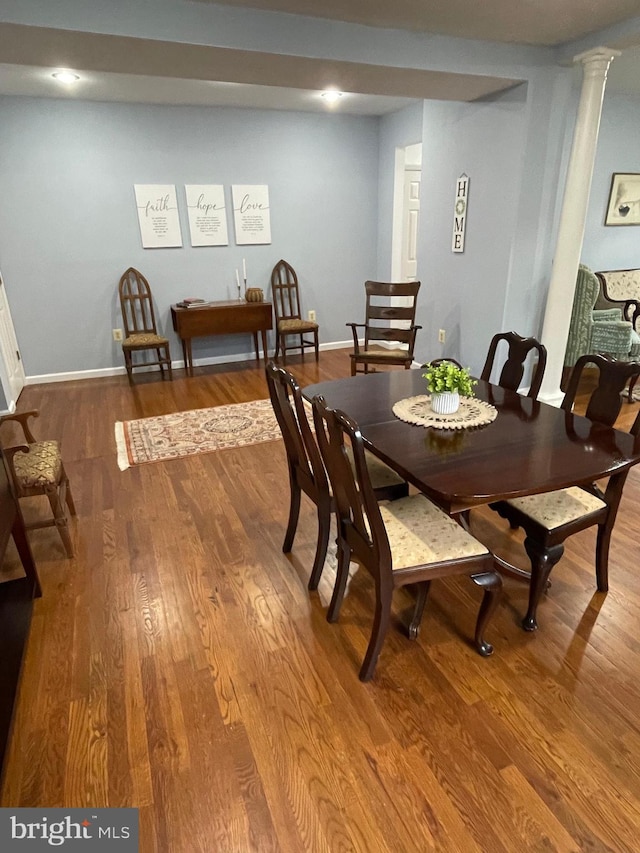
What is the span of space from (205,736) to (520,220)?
364 cm

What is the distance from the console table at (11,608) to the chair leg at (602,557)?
208 centimetres

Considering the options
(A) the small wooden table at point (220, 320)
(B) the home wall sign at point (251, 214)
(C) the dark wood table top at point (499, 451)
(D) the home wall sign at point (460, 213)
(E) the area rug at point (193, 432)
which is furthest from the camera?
(B) the home wall sign at point (251, 214)

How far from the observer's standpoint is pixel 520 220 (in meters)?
3.56

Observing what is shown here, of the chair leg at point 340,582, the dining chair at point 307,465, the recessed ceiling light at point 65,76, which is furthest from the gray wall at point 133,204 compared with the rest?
the chair leg at point 340,582

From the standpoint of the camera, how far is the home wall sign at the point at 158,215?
4754mm

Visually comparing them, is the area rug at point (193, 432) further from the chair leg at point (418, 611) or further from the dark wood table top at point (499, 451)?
the chair leg at point (418, 611)

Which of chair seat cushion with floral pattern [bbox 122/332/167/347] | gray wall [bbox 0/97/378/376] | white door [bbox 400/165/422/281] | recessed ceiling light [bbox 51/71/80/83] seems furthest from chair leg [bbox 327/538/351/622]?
white door [bbox 400/165/422/281]

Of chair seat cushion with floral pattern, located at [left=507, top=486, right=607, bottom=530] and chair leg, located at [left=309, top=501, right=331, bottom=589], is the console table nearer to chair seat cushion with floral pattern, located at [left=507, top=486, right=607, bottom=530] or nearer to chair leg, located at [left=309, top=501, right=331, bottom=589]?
chair leg, located at [left=309, top=501, right=331, bottom=589]

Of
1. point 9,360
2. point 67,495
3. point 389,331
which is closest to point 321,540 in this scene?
point 67,495

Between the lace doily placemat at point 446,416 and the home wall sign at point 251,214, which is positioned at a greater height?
the home wall sign at point 251,214

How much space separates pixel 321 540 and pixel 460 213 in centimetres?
320

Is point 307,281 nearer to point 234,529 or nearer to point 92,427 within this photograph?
point 92,427

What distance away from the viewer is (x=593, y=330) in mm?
4215

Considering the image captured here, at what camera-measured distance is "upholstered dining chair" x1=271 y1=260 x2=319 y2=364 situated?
17.4ft
